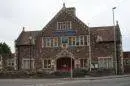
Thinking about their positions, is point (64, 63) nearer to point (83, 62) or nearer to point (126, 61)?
point (83, 62)

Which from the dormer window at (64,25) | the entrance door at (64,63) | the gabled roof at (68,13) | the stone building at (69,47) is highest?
the gabled roof at (68,13)

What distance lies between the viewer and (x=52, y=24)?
204 feet

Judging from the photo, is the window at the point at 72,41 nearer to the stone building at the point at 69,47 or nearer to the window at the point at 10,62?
the stone building at the point at 69,47

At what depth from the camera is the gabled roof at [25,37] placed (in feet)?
211

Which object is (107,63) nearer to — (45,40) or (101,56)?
(101,56)

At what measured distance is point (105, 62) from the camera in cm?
5962

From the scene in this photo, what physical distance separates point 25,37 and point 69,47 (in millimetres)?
9388

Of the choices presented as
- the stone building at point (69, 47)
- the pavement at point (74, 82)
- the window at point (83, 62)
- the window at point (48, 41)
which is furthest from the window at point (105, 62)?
the pavement at point (74, 82)

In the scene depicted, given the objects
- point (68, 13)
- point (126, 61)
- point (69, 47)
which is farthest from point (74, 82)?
point (126, 61)

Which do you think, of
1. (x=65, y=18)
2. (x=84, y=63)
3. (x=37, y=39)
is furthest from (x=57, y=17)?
(x=84, y=63)

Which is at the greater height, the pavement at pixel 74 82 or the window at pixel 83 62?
the window at pixel 83 62

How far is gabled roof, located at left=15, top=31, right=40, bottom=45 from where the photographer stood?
64312 millimetres

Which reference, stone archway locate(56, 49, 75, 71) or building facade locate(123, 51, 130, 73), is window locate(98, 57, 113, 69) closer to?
building facade locate(123, 51, 130, 73)

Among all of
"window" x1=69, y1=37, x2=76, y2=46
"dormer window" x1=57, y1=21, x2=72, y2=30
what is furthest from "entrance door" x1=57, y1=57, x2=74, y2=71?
"dormer window" x1=57, y1=21, x2=72, y2=30
